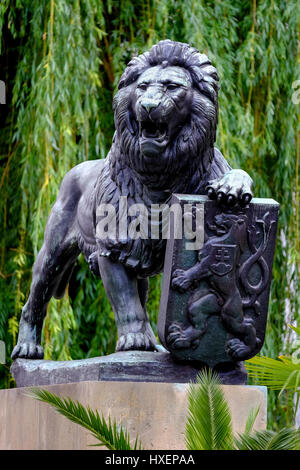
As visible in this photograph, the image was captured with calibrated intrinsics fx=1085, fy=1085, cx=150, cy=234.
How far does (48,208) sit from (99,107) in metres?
1.21

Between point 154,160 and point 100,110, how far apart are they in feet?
11.1

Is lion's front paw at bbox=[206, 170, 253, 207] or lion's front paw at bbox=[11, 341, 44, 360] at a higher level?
lion's front paw at bbox=[206, 170, 253, 207]

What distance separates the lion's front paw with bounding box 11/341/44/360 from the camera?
5215mm

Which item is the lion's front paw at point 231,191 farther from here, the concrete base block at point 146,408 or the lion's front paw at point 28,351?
the lion's front paw at point 28,351

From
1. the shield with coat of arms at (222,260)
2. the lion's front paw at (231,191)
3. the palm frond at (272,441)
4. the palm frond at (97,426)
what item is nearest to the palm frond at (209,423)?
the palm frond at (272,441)

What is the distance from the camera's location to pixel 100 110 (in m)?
7.85

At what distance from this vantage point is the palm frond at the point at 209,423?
3.69m

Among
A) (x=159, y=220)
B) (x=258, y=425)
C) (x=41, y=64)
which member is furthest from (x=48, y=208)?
(x=258, y=425)

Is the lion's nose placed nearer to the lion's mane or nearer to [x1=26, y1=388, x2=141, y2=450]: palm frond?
the lion's mane

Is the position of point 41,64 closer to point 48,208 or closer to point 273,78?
point 48,208

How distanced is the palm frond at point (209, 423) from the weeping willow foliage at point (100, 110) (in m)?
3.20

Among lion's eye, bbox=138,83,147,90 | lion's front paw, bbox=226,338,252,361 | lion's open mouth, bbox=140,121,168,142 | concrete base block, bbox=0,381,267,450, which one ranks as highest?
lion's eye, bbox=138,83,147,90

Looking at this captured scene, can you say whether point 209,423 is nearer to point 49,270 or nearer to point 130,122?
point 130,122

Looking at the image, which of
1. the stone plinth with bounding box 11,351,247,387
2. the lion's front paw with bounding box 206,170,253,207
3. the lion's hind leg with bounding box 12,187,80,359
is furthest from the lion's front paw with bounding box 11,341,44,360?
the lion's front paw with bounding box 206,170,253,207
